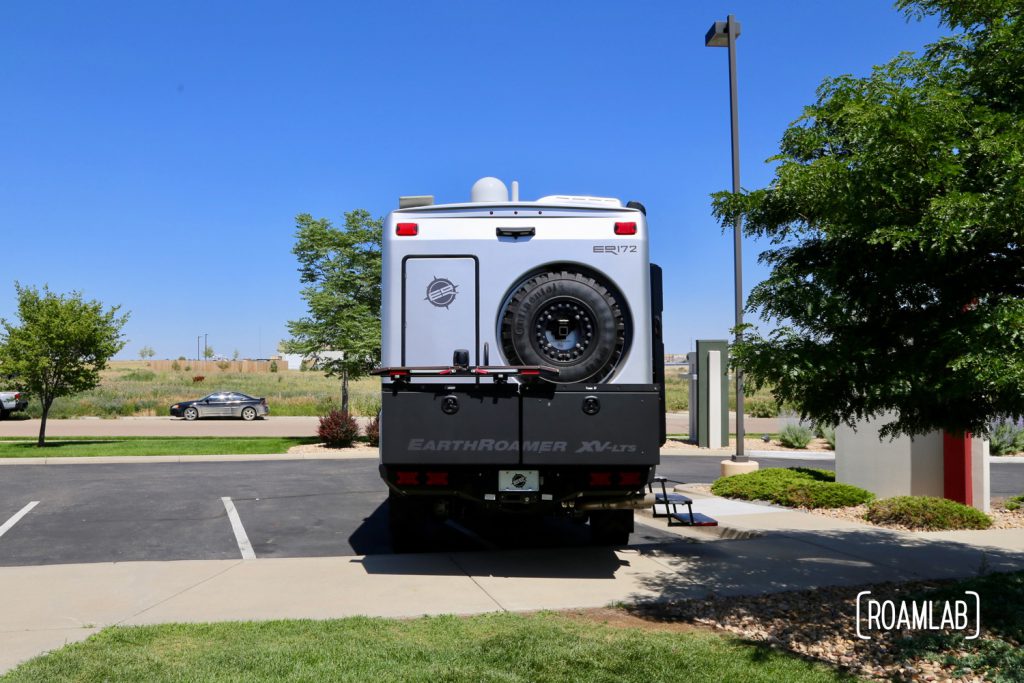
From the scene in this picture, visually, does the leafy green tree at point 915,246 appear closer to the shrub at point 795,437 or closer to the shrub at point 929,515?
the shrub at point 929,515

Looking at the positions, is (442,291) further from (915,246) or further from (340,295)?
(340,295)

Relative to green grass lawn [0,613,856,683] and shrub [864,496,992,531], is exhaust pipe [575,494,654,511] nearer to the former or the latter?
green grass lawn [0,613,856,683]

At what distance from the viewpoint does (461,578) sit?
25.2ft

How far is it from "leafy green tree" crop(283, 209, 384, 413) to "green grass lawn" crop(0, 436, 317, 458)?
264 centimetres

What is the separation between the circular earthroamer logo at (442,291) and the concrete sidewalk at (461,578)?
96.9 inches

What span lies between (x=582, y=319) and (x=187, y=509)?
23.7ft

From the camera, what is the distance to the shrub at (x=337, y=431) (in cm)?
2248

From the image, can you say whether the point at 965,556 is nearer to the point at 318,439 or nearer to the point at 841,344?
the point at 841,344

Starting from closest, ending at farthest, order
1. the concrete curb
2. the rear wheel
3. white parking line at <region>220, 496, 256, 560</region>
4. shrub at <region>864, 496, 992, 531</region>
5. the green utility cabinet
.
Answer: the rear wheel, white parking line at <region>220, 496, 256, 560</region>, shrub at <region>864, 496, 992, 531</region>, the concrete curb, the green utility cabinet

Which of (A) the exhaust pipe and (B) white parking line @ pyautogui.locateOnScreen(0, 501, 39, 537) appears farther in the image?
(B) white parking line @ pyautogui.locateOnScreen(0, 501, 39, 537)

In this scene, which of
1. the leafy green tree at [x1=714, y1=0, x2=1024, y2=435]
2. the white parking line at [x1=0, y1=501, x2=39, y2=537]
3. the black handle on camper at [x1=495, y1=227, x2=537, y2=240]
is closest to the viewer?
the leafy green tree at [x1=714, y1=0, x2=1024, y2=435]

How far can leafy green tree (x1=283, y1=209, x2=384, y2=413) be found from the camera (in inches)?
894

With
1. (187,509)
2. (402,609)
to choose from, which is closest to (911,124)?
(402,609)

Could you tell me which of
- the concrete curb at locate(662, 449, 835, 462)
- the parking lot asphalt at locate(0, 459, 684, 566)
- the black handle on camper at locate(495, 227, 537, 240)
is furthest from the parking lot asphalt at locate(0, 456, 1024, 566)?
the concrete curb at locate(662, 449, 835, 462)
